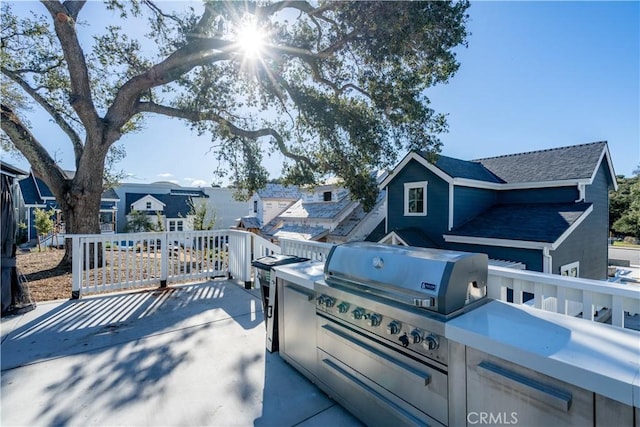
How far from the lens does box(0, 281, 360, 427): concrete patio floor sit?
2.03 meters

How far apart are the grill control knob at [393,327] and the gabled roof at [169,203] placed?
29059 mm

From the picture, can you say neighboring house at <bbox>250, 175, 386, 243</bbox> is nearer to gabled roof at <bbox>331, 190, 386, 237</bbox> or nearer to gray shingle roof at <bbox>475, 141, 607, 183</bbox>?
gabled roof at <bbox>331, 190, 386, 237</bbox>

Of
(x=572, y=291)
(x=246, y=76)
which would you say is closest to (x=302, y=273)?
(x=572, y=291)

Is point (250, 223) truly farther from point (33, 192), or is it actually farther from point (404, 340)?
point (404, 340)

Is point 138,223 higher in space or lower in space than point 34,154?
lower

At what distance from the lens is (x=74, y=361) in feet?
8.83

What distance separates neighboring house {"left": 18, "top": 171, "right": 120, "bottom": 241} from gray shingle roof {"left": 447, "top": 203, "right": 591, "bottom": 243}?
63.5 feet

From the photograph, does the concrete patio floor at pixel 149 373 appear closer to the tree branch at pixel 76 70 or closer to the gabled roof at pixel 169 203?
the tree branch at pixel 76 70

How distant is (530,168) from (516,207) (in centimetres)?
189

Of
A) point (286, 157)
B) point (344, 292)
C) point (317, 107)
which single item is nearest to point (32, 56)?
point (286, 157)

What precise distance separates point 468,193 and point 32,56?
14149mm

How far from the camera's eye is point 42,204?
835 inches
